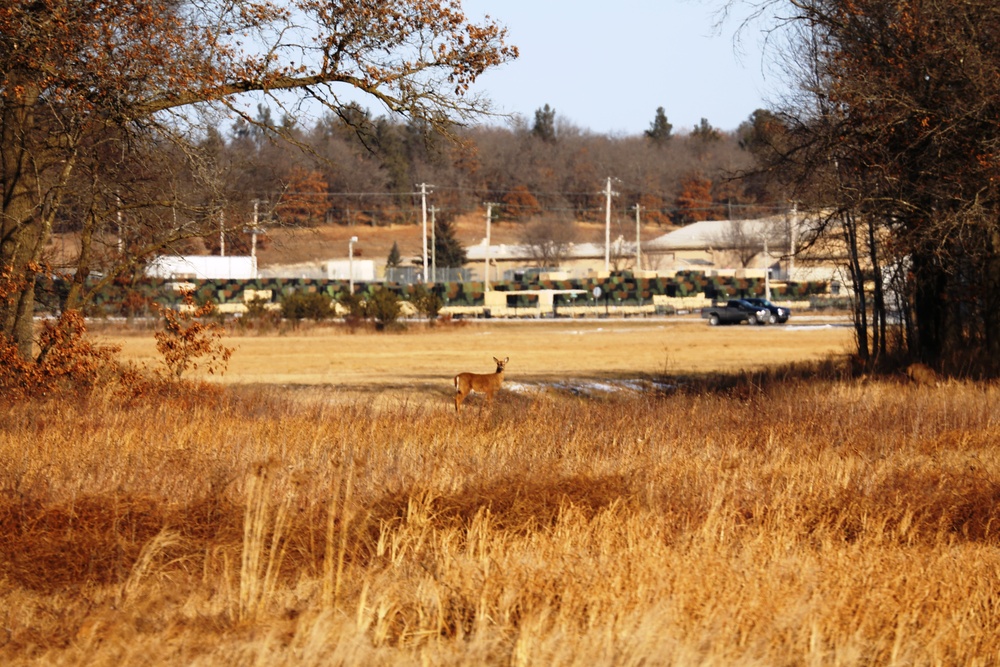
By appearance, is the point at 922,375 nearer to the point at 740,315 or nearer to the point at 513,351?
the point at 513,351

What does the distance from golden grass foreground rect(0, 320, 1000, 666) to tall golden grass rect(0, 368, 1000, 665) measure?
0.03 m

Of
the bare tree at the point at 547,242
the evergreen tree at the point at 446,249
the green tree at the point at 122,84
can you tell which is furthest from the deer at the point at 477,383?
the bare tree at the point at 547,242

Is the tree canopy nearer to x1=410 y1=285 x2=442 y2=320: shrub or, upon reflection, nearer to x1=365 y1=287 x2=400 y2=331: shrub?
x1=365 y1=287 x2=400 y2=331: shrub

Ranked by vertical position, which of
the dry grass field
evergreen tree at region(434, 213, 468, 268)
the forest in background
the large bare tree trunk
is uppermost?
the forest in background

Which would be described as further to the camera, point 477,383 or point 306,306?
point 306,306

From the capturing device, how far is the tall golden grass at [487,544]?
6.36 meters

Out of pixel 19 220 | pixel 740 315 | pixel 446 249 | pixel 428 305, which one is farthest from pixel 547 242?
pixel 19 220

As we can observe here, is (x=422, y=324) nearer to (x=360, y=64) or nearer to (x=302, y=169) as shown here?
(x=302, y=169)

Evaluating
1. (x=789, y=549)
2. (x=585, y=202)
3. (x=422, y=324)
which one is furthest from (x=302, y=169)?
(x=585, y=202)

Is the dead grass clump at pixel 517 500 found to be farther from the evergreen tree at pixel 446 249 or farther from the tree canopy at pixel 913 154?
the evergreen tree at pixel 446 249

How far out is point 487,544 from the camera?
8023mm

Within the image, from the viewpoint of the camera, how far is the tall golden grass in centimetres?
636

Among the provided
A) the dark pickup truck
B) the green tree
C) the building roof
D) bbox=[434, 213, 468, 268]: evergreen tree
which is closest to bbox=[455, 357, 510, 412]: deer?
the green tree

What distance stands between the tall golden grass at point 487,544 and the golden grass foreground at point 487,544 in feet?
0.08
